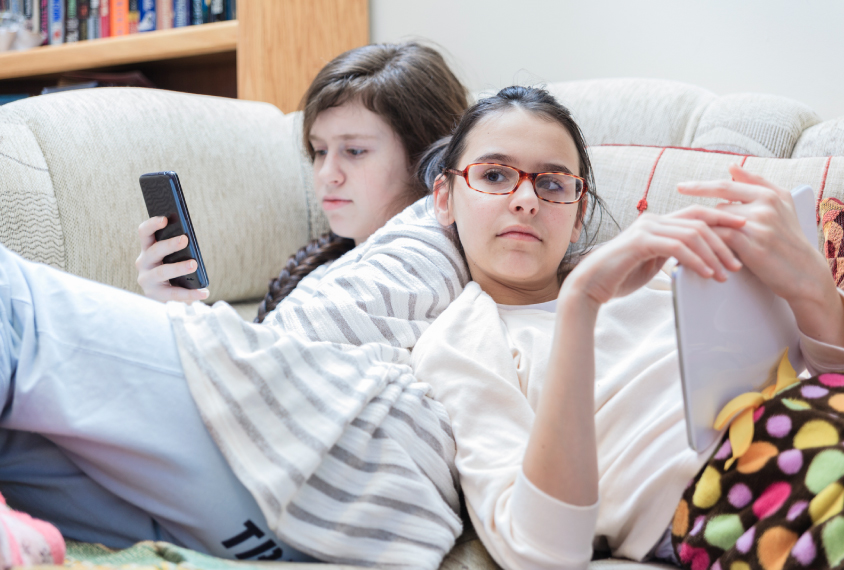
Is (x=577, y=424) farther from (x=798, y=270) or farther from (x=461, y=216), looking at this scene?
(x=461, y=216)

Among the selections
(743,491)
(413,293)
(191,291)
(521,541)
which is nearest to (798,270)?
(743,491)

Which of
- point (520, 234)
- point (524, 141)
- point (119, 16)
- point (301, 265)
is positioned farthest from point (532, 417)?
point (119, 16)

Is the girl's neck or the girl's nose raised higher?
the girl's nose

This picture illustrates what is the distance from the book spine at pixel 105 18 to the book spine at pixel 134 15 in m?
0.09

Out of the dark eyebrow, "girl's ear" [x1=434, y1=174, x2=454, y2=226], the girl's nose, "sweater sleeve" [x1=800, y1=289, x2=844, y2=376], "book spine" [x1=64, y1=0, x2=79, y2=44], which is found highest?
"book spine" [x1=64, y1=0, x2=79, y2=44]

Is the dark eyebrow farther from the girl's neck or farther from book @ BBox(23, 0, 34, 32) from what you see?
book @ BBox(23, 0, 34, 32)

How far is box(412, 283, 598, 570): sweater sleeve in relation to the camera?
624mm

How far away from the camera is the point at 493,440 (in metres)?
0.74

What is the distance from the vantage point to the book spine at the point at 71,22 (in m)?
2.22

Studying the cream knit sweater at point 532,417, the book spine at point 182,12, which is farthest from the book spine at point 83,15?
the cream knit sweater at point 532,417

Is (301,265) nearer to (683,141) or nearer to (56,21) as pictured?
(683,141)

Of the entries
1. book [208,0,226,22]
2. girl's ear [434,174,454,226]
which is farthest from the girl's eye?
book [208,0,226,22]

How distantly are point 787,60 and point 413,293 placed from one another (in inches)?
40.4

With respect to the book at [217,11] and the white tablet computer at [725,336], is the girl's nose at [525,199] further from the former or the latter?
the book at [217,11]
